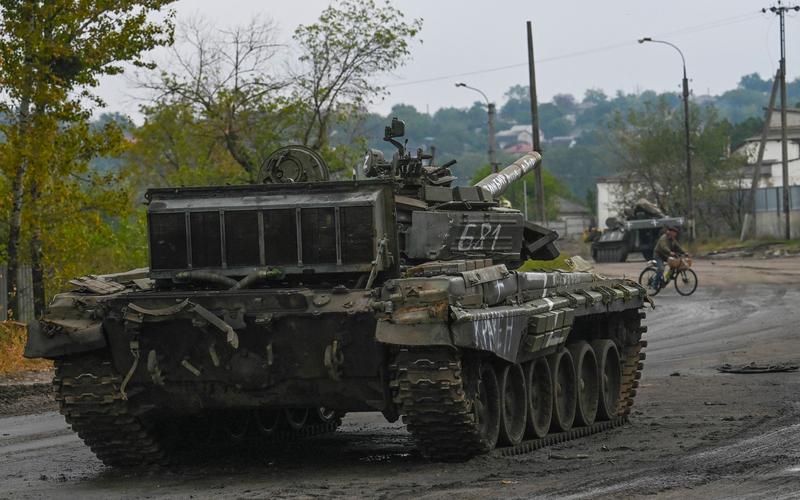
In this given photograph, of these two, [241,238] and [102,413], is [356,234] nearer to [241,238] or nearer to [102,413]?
[241,238]

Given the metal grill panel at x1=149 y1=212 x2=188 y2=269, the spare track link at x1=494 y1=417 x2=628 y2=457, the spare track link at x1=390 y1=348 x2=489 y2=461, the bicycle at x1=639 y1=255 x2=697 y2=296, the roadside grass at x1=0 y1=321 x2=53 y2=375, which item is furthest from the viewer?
the bicycle at x1=639 y1=255 x2=697 y2=296

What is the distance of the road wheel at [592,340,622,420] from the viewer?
14.5 meters

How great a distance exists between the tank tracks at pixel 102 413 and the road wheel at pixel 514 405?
9.39 feet

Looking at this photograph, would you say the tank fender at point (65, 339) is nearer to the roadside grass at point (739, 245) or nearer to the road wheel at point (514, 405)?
the road wheel at point (514, 405)

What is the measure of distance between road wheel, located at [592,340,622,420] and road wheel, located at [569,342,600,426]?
88 millimetres

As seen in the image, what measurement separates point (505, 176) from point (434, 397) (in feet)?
17.0

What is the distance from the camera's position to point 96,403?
1127 cm

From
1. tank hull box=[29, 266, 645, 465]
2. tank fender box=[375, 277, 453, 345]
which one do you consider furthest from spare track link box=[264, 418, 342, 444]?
tank fender box=[375, 277, 453, 345]

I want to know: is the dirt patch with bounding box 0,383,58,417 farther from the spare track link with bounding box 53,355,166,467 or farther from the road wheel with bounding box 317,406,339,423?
the spare track link with bounding box 53,355,166,467

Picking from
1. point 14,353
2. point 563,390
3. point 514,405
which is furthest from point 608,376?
point 14,353

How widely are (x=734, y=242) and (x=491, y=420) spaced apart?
157 ft

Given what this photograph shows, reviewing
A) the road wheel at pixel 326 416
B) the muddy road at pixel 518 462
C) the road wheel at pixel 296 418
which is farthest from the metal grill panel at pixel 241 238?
the road wheel at pixel 326 416

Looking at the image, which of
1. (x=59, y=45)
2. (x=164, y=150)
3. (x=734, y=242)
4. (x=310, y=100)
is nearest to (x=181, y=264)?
(x=59, y=45)

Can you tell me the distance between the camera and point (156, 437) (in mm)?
11984
